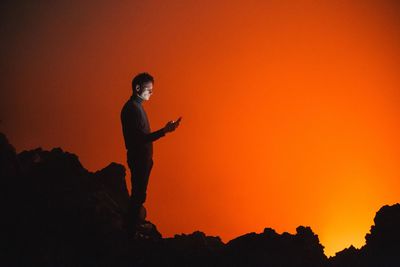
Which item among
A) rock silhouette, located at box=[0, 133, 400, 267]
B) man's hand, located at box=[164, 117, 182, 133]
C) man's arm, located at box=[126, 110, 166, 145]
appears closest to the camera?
rock silhouette, located at box=[0, 133, 400, 267]

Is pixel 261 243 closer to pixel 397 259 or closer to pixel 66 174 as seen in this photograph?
pixel 397 259

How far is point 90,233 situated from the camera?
7586 millimetres

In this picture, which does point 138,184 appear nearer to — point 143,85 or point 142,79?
point 143,85

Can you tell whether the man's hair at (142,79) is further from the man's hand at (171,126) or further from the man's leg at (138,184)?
the man's leg at (138,184)

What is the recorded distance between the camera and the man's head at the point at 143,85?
7727mm

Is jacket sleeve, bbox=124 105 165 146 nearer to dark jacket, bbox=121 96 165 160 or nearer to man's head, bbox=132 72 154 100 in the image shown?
dark jacket, bbox=121 96 165 160

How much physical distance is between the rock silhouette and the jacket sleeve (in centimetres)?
180

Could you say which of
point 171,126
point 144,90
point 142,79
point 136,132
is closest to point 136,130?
point 136,132

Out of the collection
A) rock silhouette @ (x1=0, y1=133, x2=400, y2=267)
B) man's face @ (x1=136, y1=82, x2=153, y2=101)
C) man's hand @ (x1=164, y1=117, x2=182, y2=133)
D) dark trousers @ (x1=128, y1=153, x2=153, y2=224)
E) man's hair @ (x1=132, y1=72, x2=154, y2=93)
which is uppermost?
man's hair @ (x1=132, y1=72, x2=154, y2=93)

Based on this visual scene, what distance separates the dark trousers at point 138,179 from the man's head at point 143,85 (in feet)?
4.21

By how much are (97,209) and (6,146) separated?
341 cm

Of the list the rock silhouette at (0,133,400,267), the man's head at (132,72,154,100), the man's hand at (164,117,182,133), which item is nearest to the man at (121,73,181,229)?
the man's head at (132,72,154,100)

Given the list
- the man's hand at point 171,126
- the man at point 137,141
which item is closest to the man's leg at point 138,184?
the man at point 137,141

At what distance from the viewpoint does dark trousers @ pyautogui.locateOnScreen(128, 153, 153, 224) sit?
7.54 meters
